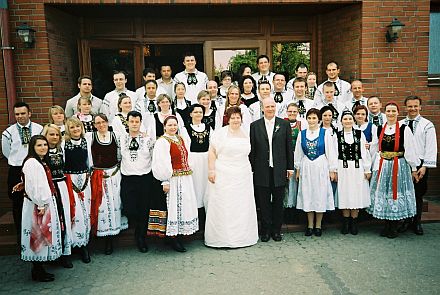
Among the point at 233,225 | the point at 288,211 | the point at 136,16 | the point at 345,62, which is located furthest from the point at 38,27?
the point at 345,62

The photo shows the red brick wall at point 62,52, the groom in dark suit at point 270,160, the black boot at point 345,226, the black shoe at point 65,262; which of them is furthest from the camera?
the red brick wall at point 62,52

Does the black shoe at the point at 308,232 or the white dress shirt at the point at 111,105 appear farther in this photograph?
the white dress shirt at the point at 111,105

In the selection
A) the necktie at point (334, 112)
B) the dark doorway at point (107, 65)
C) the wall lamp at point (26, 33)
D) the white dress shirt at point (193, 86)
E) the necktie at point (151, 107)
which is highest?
the wall lamp at point (26, 33)

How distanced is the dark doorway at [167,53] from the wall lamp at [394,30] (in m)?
3.50

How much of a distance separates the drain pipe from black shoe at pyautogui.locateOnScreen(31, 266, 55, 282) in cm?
272

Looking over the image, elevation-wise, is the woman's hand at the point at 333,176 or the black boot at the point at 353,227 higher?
the woman's hand at the point at 333,176

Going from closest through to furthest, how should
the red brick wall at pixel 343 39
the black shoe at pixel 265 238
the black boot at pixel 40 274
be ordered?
the black boot at pixel 40 274, the black shoe at pixel 265 238, the red brick wall at pixel 343 39

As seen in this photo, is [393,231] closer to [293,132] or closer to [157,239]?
[293,132]

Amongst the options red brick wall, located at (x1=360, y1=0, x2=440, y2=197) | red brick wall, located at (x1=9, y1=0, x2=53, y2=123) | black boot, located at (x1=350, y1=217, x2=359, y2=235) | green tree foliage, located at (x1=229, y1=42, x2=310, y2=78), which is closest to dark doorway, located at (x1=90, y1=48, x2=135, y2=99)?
red brick wall, located at (x1=9, y1=0, x2=53, y2=123)

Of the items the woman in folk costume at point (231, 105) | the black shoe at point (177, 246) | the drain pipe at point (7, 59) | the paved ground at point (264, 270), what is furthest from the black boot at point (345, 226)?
the drain pipe at point (7, 59)

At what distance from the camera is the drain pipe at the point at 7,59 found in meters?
6.41

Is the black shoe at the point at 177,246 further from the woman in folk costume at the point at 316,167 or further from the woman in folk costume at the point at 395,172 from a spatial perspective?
the woman in folk costume at the point at 395,172

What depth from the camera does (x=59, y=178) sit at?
5.02 metres

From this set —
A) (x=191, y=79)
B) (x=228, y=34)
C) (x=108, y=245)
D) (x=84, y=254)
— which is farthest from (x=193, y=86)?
(x=84, y=254)
